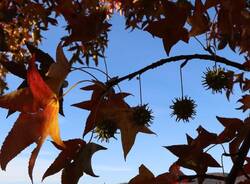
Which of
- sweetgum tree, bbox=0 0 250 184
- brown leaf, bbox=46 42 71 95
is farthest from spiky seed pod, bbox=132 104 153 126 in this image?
brown leaf, bbox=46 42 71 95

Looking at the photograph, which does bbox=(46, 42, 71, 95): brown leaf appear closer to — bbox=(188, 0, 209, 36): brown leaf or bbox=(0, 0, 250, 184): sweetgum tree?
bbox=(0, 0, 250, 184): sweetgum tree

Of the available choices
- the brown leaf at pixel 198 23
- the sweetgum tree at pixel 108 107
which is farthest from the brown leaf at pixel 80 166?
the brown leaf at pixel 198 23

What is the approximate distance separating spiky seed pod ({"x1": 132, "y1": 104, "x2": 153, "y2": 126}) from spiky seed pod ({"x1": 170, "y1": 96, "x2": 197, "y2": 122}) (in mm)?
154

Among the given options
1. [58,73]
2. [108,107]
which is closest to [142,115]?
[108,107]

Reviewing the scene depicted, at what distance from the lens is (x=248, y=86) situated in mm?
1819

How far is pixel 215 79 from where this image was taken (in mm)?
1818

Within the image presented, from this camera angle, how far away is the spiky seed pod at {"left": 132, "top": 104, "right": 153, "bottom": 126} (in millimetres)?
1407

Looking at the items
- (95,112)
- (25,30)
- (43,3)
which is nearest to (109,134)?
(95,112)

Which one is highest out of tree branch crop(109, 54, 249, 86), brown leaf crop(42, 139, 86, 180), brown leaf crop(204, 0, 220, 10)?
brown leaf crop(204, 0, 220, 10)

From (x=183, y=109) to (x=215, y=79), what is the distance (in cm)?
19

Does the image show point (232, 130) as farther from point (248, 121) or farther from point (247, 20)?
point (247, 20)

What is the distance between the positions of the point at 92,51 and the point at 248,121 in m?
2.59

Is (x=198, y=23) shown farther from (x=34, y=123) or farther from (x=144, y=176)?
(x=34, y=123)

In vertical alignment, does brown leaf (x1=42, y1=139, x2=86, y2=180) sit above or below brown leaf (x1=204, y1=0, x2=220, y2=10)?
below
